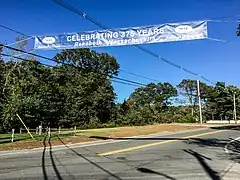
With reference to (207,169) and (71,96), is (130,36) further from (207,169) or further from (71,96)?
(71,96)

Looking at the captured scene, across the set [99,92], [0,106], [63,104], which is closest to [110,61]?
[99,92]

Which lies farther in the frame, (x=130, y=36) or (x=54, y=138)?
(x=54, y=138)

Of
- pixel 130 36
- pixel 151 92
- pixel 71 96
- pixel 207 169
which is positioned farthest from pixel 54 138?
pixel 151 92

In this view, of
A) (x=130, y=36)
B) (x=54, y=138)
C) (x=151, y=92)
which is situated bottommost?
A: (x=54, y=138)

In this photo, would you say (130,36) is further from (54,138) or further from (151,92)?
(151,92)

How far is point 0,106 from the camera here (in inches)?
1692

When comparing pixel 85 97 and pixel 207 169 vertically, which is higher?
pixel 85 97

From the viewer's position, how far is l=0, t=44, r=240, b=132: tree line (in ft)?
148

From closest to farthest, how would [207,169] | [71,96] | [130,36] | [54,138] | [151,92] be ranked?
[207,169], [130,36], [54,138], [71,96], [151,92]

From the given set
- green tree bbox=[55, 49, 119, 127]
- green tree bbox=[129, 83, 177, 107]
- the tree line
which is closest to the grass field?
the tree line

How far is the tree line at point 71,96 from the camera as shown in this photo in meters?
45.0

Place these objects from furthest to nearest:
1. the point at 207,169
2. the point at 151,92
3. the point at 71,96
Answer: the point at 151,92, the point at 71,96, the point at 207,169

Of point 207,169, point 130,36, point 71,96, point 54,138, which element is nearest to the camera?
point 207,169

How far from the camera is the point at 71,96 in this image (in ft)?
216
